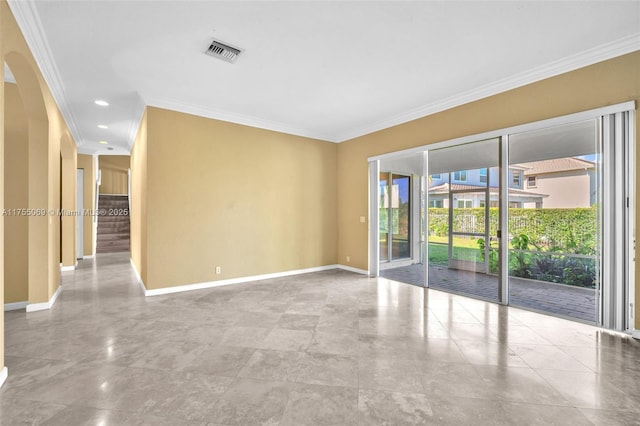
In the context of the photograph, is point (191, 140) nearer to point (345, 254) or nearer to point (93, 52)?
point (93, 52)

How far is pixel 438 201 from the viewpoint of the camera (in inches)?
219

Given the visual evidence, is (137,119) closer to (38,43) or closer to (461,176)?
(38,43)

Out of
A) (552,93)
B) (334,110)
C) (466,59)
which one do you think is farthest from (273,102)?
(552,93)

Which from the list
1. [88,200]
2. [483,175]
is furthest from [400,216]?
[88,200]

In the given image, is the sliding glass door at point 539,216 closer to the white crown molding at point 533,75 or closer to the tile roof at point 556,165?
the tile roof at point 556,165

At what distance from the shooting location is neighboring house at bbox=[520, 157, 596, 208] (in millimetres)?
3686

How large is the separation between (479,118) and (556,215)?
175cm

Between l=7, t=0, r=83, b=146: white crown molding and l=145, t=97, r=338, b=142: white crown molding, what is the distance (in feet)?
3.59

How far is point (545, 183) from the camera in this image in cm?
427

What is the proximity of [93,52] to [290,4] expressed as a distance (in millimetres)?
2413

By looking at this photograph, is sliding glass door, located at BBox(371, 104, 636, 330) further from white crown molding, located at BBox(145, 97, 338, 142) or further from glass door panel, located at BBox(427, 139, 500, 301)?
white crown molding, located at BBox(145, 97, 338, 142)

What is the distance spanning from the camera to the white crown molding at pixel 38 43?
2530mm

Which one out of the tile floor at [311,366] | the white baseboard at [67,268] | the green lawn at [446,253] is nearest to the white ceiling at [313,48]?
the green lawn at [446,253]

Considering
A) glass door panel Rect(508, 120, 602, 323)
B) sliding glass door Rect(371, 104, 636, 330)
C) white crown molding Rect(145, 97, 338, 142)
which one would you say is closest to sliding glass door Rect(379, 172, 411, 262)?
sliding glass door Rect(371, 104, 636, 330)
